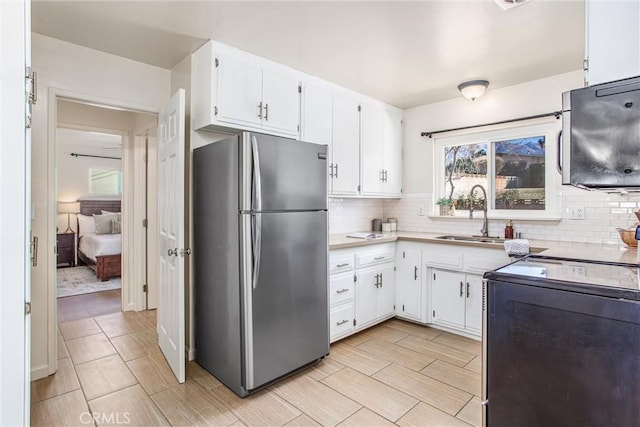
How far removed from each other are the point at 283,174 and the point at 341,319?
140 centimetres

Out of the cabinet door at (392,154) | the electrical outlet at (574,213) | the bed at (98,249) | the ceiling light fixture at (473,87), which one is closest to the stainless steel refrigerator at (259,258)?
the cabinet door at (392,154)

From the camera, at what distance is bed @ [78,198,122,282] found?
17.3 feet

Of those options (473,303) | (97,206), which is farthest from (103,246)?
(473,303)

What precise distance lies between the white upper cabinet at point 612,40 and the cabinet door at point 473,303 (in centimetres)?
195

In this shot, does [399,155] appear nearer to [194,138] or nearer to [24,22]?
[194,138]

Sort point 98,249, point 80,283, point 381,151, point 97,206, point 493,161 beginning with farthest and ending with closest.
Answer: point 97,206, point 98,249, point 80,283, point 381,151, point 493,161

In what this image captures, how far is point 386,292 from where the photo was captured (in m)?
3.45

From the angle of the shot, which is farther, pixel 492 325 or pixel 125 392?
pixel 125 392

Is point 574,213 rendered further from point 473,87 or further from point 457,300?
point 473,87

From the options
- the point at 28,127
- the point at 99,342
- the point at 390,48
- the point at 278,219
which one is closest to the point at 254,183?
the point at 278,219

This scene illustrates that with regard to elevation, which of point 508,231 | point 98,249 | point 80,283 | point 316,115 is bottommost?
point 80,283

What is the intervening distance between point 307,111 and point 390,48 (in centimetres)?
88

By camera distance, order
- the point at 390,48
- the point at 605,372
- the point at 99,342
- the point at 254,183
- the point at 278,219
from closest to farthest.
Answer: the point at 605,372
the point at 254,183
the point at 278,219
the point at 390,48
the point at 99,342

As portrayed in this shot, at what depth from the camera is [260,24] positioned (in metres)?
2.24
